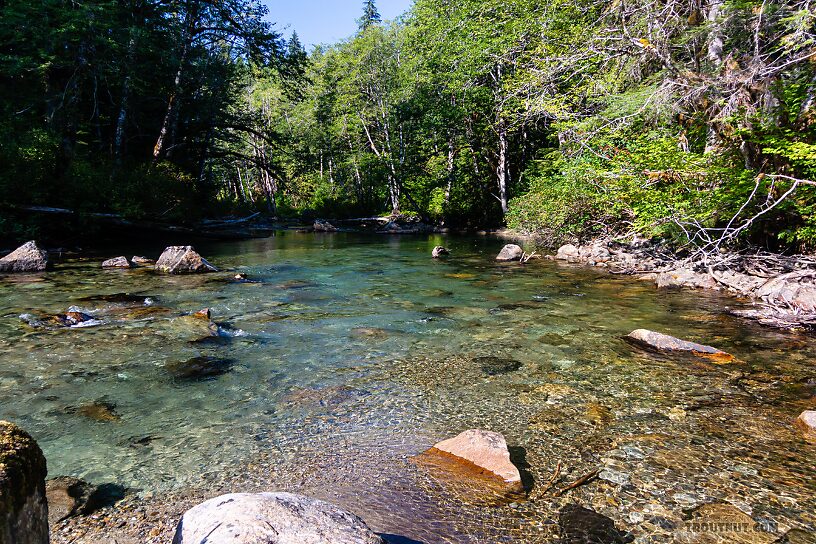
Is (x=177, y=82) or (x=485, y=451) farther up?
(x=177, y=82)

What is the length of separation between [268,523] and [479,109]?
26898 mm

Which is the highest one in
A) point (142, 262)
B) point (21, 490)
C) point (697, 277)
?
point (21, 490)

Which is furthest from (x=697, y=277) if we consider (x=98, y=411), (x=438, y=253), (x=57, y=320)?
(x=57, y=320)

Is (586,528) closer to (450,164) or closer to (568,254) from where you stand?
(568,254)

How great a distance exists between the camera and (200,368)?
5637 millimetres

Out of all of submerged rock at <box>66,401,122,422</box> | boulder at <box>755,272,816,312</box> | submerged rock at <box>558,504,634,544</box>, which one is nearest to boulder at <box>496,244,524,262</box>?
boulder at <box>755,272,816,312</box>

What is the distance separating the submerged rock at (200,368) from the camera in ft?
17.7

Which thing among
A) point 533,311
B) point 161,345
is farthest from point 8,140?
point 533,311

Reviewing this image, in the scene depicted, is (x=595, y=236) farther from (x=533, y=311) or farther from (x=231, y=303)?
(x=231, y=303)

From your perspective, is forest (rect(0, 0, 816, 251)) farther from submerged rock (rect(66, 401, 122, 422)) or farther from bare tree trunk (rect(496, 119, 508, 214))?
submerged rock (rect(66, 401, 122, 422))

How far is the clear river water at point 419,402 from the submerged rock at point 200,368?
0.03 m

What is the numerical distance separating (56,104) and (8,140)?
433 cm

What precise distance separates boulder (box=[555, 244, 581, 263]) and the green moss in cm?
1519

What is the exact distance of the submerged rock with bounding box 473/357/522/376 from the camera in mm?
5566
